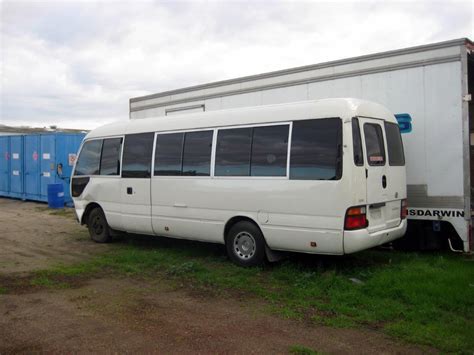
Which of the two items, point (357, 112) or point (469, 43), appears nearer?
point (357, 112)

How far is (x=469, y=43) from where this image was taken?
7.53 metres

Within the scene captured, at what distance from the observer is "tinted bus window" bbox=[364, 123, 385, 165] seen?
689 centimetres

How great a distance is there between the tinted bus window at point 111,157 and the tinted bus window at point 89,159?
0.53 feet

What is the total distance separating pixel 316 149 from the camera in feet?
22.2

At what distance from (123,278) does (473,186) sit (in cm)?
633

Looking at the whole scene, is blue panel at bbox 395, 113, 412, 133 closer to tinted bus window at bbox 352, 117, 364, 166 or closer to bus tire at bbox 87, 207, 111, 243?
tinted bus window at bbox 352, 117, 364, 166

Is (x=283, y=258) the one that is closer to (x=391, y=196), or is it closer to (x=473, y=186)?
(x=391, y=196)

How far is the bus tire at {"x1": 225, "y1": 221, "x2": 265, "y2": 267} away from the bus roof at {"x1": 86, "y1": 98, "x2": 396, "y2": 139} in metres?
1.57

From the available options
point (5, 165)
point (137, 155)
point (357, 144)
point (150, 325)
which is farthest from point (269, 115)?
point (5, 165)

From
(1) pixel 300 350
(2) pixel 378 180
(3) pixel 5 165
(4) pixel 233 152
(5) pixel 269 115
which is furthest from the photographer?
(3) pixel 5 165

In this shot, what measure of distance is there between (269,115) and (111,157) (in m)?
3.70

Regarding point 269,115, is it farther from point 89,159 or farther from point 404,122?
point 89,159

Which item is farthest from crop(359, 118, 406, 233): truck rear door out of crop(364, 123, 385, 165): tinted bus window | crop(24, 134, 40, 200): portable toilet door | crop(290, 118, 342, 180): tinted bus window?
crop(24, 134, 40, 200): portable toilet door

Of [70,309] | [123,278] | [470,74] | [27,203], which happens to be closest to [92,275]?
[123,278]
